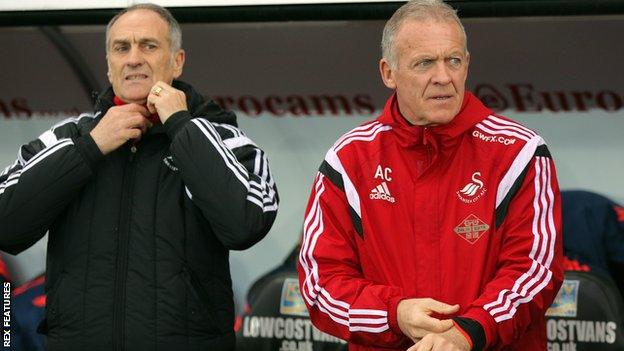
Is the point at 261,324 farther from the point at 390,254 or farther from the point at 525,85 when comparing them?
the point at 390,254

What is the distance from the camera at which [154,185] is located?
277cm

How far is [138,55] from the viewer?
288 centimetres

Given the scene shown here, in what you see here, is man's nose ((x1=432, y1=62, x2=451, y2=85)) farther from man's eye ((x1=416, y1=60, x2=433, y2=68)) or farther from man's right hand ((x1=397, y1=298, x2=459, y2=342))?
man's right hand ((x1=397, y1=298, x2=459, y2=342))

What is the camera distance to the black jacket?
2664 millimetres

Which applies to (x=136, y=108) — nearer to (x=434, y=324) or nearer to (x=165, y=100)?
(x=165, y=100)

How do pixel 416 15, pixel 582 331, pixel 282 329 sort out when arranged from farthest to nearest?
pixel 282 329
pixel 582 331
pixel 416 15

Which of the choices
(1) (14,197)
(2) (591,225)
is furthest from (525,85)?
(1) (14,197)

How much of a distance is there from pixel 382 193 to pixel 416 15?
0.43 metres

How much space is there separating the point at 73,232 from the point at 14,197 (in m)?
0.17

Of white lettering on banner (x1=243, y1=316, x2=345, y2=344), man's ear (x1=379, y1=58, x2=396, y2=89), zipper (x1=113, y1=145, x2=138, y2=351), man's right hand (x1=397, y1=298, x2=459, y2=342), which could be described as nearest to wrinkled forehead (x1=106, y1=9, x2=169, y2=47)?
zipper (x1=113, y1=145, x2=138, y2=351)

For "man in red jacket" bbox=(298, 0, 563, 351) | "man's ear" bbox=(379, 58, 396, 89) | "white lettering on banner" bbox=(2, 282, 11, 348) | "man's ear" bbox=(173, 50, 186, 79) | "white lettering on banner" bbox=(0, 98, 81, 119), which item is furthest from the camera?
"white lettering on banner" bbox=(0, 98, 81, 119)

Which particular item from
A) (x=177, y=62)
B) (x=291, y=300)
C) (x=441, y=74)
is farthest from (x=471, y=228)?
(x=291, y=300)

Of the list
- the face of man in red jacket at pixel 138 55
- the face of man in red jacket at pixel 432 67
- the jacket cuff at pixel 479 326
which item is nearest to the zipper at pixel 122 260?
the face of man in red jacket at pixel 138 55

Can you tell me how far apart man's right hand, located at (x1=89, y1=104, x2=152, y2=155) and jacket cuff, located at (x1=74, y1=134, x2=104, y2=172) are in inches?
0.4
